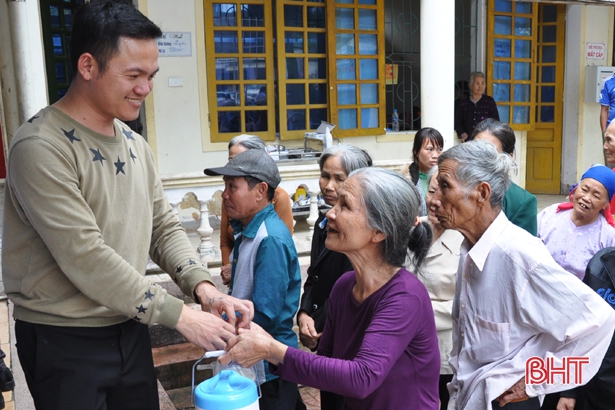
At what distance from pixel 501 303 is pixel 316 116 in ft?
22.8

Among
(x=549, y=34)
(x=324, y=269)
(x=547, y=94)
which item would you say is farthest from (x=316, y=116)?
(x=324, y=269)

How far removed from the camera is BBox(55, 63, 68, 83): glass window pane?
8.43 metres

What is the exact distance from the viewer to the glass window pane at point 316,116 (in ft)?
29.1

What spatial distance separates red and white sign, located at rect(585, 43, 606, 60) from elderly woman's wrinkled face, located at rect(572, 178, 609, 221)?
7685mm

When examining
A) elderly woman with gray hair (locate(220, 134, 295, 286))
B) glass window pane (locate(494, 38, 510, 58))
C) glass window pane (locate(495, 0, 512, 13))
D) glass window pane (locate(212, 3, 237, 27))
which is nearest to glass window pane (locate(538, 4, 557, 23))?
glass window pane (locate(495, 0, 512, 13))

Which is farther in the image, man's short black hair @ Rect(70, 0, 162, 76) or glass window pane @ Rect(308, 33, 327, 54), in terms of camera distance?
glass window pane @ Rect(308, 33, 327, 54)

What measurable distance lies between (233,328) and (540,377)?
104 centimetres

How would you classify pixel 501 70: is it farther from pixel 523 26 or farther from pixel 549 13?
pixel 549 13

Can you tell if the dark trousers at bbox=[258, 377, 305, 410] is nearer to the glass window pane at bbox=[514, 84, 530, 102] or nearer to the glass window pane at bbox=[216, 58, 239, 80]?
the glass window pane at bbox=[216, 58, 239, 80]

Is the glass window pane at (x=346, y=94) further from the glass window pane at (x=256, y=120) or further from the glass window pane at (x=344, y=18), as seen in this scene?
the glass window pane at (x=256, y=120)

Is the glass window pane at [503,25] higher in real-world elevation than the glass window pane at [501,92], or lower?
higher

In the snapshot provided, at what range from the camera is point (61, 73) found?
27.9ft

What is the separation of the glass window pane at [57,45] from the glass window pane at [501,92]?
644 centimetres

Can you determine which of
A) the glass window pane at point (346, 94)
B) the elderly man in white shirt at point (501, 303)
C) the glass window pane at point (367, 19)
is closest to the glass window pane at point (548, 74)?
the glass window pane at point (367, 19)
